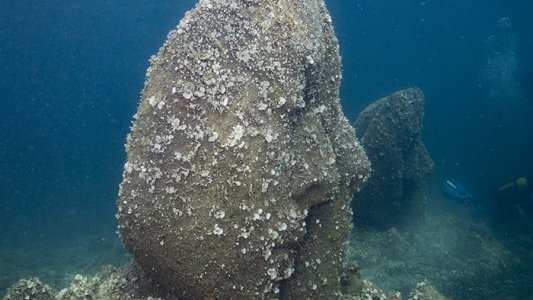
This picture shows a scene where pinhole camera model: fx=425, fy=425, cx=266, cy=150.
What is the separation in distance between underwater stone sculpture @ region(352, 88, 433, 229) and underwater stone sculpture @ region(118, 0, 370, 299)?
24.7ft

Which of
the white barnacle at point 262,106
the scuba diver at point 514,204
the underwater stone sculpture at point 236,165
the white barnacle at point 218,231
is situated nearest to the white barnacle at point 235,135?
→ the underwater stone sculpture at point 236,165

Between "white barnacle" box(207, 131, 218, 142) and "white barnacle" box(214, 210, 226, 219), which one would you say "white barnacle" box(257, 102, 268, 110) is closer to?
"white barnacle" box(207, 131, 218, 142)

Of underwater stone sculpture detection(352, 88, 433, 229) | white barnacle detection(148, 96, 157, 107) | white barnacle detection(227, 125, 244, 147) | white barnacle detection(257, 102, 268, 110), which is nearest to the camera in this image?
white barnacle detection(227, 125, 244, 147)

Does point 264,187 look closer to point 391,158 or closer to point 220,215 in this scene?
point 220,215

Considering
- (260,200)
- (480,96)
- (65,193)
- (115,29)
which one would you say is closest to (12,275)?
(260,200)

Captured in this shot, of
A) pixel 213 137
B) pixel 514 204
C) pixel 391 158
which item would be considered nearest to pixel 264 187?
pixel 213 137

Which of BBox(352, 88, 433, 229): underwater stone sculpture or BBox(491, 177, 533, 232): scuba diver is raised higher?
BBox(352, 88, 433, 229): underwater stone sculpture

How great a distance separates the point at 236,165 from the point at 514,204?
1676 centimetres

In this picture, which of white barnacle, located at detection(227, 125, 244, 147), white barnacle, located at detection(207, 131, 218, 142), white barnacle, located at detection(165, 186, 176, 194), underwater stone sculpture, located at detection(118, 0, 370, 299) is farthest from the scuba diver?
white barnacle, located at detection(165, 186, 176, 194)

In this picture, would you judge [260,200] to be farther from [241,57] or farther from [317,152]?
[241,57]

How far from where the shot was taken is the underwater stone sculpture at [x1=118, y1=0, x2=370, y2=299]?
3.49 meters

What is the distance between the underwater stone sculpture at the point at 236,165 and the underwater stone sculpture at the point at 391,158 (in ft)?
24.7

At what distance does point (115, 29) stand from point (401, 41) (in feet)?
315

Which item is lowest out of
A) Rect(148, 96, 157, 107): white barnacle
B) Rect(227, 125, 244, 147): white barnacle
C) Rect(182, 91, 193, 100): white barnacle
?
Rect(227, 125, 244, 147): white barnacle
